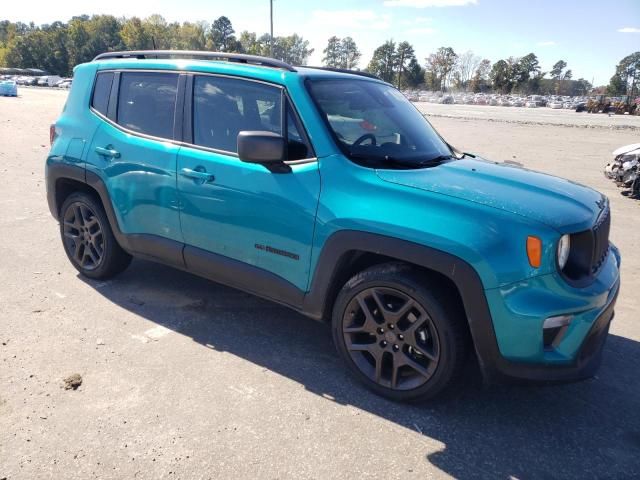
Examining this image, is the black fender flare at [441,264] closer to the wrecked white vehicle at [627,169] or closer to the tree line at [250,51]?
the wrecked white vehicle at [627,169]

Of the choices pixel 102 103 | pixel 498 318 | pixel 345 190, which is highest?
pixel 102 103

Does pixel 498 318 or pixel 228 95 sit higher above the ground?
pixel 228 95

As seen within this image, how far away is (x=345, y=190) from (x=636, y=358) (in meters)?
2.49

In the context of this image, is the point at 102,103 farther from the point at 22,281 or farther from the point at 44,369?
the point at 44,369

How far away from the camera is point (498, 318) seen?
8.36 feet

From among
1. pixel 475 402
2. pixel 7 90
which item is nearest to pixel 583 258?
pixel 475 402

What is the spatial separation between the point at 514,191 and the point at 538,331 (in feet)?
2.78

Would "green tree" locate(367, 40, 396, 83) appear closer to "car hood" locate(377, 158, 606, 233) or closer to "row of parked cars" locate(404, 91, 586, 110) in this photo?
"row of parked cars" locate(404, 91, 586, 110)

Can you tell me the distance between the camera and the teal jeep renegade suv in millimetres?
2574

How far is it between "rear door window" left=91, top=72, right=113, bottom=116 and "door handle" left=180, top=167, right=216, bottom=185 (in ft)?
3.94

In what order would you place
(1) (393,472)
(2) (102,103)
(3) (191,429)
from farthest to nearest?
(2) (102,103) < (3) (191,429) < (1) (393,472)

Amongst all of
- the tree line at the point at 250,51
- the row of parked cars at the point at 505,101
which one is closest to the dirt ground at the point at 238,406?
the row of parked cars at the point at 505,101

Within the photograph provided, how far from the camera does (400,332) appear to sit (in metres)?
2.92

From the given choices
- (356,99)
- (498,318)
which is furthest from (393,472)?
(356,99)
